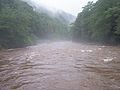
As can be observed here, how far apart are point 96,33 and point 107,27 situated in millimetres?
4117

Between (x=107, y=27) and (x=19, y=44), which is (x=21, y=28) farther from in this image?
(x=107, y=27)

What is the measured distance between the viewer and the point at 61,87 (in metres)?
9.16

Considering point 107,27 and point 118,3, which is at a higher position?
point 118,3

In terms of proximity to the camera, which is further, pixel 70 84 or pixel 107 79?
pixel 107 79

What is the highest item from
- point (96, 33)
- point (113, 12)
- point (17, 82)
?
point (113, 12)

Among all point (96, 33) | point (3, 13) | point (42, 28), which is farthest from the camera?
point (42, 28)

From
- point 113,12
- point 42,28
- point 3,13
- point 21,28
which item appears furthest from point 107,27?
point 42,28

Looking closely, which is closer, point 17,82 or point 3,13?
point 17,82

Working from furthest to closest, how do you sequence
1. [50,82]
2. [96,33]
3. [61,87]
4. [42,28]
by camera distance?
[42,28] < [96,33] < [50,82] < [61,87]

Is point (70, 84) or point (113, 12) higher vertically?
point (113, 12)

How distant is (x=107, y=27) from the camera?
124ft

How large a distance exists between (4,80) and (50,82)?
2.28m

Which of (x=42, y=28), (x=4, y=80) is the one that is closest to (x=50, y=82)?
(x=4, y=80)

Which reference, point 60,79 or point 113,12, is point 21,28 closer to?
point 113,12
